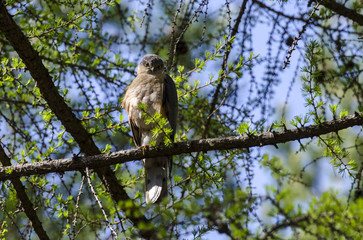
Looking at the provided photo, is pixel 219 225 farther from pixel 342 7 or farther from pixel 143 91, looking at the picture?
pixel 342 7

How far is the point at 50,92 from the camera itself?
3.13 metres

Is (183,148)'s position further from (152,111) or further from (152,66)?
(152,66)

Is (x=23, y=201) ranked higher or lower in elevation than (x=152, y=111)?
lower

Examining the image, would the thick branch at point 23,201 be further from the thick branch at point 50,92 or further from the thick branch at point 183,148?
the thick branch at point 50,92

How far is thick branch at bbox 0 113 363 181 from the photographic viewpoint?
2.83m

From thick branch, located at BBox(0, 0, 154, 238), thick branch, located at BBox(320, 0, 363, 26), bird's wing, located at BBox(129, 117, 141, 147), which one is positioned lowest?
thick branch, located at BBox(0, 0, 154, 238)

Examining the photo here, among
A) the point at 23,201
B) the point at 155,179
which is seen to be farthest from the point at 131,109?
the point at 23,201

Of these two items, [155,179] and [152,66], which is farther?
[152,66]

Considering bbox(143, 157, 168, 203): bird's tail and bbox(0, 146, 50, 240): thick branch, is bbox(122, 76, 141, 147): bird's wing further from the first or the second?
bbox(0, 146, 50, 240): thick branch

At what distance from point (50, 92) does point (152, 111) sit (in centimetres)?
122

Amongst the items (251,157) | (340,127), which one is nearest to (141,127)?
(251,157)

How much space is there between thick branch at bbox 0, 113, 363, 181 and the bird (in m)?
0.70

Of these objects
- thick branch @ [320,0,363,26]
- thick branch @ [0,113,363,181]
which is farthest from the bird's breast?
thick branch @ [320,0,363,26]

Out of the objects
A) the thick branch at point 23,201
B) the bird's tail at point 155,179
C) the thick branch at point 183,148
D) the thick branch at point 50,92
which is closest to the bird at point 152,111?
the bird's tail at point 155,179
